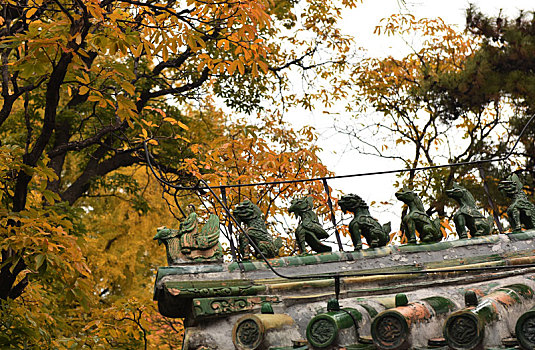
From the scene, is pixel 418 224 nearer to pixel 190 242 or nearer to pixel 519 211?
pixel 519 211

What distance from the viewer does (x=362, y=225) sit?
19.7 feet

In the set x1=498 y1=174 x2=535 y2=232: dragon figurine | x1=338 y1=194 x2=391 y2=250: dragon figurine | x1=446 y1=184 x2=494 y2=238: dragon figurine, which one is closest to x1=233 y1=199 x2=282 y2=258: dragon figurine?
x1=338 y1=194 x2=391 y2=250: dragon figurine

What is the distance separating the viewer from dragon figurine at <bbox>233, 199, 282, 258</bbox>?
5867mm

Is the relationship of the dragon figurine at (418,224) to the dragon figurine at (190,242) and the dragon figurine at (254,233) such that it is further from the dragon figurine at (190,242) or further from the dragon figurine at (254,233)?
the dragon figurine at (190,242)

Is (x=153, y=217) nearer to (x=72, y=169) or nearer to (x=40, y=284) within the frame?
(x=72, y=169)

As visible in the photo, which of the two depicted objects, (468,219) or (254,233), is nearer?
(254,233)

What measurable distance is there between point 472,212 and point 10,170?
509 cm

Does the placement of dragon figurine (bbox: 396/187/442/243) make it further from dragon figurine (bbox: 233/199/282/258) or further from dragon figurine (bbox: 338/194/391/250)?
dragon figurine (bbox: 233/199/282/258)

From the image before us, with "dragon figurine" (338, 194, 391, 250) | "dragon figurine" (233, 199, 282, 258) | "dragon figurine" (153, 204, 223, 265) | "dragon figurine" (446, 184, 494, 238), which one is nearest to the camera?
"dragon figurine" (153, 204, 223, 265)

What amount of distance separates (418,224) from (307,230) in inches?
41.6

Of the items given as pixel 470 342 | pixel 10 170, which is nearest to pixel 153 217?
pixel 10 170

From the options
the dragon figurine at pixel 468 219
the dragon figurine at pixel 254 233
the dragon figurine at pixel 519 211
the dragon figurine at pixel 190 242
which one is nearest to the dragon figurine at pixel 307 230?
the dragon figurine at pixel 254 233

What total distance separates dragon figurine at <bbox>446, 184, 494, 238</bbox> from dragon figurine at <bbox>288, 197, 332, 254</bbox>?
4.34 ft

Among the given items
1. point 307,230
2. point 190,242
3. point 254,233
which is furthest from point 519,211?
point 190,242
